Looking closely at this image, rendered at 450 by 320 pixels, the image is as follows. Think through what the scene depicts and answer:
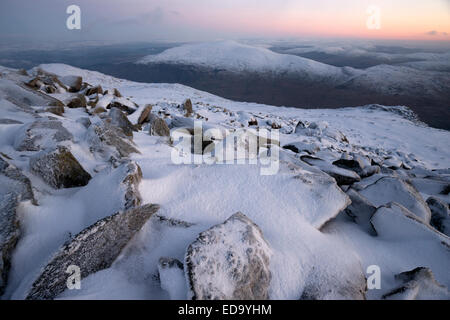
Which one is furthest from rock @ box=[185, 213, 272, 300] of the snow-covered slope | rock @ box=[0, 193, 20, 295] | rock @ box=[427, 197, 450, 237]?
the snow-covered slope

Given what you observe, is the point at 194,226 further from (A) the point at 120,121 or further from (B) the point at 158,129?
(A) the point at 120,121

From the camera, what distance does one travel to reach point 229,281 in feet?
7.27

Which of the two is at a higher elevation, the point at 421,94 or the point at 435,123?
the point at 421,94

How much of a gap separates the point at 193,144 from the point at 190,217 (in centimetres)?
326

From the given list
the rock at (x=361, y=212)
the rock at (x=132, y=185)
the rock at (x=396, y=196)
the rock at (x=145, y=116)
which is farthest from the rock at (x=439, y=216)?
the rock at (x=145, y=116)

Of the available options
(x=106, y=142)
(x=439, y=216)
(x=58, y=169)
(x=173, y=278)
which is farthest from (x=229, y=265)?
(x=439, y=216)

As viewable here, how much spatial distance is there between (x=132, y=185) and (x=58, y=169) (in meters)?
1.27

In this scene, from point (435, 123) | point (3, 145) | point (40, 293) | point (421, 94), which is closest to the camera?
point (40, 293)

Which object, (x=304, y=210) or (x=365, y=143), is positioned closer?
(x=304, y=210)

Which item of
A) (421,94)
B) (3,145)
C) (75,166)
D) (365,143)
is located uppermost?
(421,94)

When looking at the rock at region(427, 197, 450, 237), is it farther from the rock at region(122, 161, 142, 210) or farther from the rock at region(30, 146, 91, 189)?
the rock at region(30, 146, 91, 189)

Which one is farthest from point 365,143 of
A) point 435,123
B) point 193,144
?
point 435,123

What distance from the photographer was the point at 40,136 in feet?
14.1
